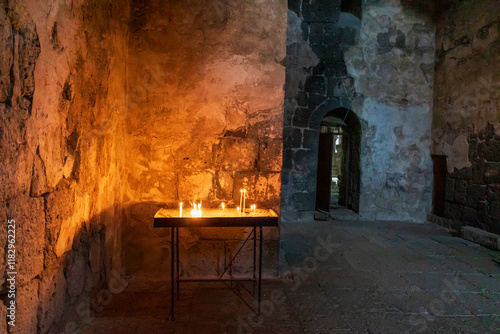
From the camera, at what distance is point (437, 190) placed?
6.36 meters

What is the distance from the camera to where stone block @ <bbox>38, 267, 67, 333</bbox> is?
173 cm

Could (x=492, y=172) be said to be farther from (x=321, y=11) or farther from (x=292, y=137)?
(x=321, y=11)

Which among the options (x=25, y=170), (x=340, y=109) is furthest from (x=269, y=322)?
(x=340, y=109)

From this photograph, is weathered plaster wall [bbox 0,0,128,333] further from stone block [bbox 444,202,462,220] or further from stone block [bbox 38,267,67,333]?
stone block [bbox 444,202,462,220]

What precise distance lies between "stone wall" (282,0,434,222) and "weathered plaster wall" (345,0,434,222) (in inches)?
0.8

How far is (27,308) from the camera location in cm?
158

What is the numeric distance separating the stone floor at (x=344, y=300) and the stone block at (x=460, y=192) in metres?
1.43

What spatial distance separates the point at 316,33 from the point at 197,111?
13.9 ft

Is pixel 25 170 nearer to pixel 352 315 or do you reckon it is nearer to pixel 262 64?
pixel 262 64

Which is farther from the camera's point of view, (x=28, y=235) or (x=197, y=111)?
(x=197, y=111)

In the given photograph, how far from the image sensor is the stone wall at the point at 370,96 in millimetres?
6250

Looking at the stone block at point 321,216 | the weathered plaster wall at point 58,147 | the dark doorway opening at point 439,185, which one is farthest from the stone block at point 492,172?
the weathered plaster wall at point 58,147

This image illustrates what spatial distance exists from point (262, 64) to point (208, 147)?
94 centimetres

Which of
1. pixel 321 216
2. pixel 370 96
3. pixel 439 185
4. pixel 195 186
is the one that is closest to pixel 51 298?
pixel 195 186
